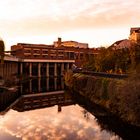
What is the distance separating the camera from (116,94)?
1324 inches

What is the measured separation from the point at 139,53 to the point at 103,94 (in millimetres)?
14535

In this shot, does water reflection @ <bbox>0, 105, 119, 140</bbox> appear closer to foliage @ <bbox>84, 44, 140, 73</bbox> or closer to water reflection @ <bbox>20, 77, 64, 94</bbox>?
foliage @ <bbox>84, 44, 140, 73</bbox>

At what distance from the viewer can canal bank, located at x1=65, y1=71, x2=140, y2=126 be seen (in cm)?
2795

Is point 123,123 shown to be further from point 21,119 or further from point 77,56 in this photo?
point 77,56

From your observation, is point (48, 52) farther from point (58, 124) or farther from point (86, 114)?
point (58, 124)

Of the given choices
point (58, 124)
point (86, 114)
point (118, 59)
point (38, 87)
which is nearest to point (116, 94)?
point (86, 114)

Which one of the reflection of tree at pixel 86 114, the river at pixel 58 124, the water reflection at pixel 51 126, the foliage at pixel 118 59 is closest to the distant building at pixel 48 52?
the foliage at pixel 118 59

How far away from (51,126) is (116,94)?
8492 millimetres

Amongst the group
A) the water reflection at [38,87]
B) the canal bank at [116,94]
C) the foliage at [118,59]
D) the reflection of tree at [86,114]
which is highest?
the foliage at [118,59]

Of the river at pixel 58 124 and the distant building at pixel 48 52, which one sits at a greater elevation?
the distant building at pixel 48 52

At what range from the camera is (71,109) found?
40438 millimetres

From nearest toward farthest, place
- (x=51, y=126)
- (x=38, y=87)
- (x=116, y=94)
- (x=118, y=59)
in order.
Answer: (x=51, y=126), (x=116, y=94), (x=118, y=59), (x=38, y=87)

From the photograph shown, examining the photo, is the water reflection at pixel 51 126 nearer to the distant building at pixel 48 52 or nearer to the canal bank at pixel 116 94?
the canal bank at pixel 116 94

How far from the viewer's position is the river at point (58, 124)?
26.3 meters
